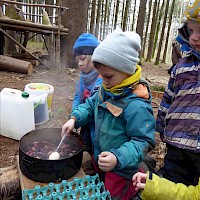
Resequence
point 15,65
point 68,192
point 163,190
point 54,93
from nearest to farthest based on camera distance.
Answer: point 163,190 < point 68,192 < point 54,93 < point 15,65

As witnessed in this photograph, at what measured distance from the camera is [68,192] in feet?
4.48

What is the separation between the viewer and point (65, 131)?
5.56ft

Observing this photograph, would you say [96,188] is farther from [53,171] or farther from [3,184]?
[3,184]

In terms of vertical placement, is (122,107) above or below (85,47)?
below

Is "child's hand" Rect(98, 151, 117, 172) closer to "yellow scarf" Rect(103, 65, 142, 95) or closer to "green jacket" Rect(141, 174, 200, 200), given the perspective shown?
"green jacket" Rect(141, 174, 200, 200)

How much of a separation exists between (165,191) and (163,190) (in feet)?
0.04

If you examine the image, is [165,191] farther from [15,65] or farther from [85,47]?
[15,65]

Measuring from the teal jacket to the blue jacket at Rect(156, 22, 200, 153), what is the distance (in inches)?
6.7


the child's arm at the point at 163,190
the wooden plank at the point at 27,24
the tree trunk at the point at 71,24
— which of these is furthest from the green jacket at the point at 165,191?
the tree trunk at the point at 71,24

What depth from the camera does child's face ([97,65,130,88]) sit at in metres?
1.49

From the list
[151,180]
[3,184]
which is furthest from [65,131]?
[151,180]

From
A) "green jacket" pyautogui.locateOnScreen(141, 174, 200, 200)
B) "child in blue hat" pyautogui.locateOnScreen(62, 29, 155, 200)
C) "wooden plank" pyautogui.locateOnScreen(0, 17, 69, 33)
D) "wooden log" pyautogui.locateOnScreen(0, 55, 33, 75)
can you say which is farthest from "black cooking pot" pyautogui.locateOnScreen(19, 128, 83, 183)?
"wooden plank" pyautogui.locateOnScreen(0, 17, 69, 33)

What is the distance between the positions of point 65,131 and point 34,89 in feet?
4.28

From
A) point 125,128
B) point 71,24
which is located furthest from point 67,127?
point 71,24
